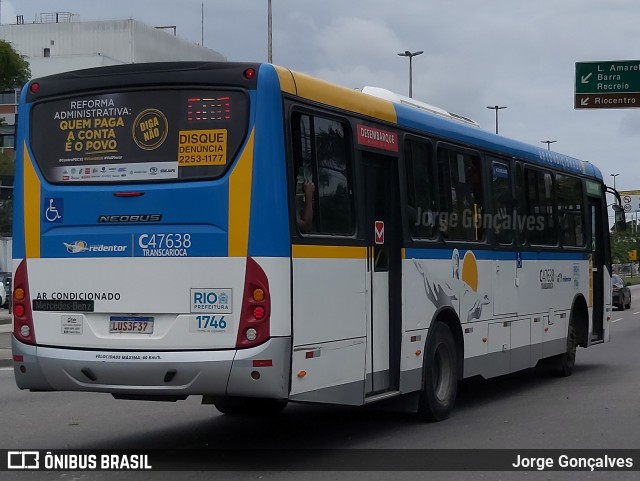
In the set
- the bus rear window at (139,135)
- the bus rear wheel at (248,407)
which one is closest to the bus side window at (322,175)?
the bus rear window at (139,135)

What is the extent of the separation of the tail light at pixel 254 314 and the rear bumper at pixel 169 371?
0.26 feet

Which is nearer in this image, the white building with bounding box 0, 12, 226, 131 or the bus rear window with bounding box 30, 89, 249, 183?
the bus rear window with bounding box 30, 89, 249, 183

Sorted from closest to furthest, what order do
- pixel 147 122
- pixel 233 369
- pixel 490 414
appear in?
pixel 233 369, pixel 147 122, pixel 490 414

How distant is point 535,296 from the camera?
14.9m

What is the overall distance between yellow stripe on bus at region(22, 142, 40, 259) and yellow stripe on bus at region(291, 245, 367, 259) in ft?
7.68

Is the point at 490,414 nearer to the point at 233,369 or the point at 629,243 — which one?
the point at 233,369

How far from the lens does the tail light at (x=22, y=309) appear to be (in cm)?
939

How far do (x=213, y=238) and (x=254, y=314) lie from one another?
72 cm

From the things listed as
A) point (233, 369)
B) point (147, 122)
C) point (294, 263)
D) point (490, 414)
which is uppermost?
point (147, 122)

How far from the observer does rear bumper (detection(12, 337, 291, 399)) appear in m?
8.54

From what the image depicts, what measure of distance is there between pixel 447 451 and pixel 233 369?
7.92 feet

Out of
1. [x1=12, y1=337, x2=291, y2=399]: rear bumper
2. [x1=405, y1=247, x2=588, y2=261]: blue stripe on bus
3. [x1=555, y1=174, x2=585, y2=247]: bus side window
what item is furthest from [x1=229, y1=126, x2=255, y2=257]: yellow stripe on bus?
[x1=555, y1=174, x2=585, y2=247]: bus side window

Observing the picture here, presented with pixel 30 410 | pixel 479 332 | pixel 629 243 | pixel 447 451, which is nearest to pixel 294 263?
pixel 447 451

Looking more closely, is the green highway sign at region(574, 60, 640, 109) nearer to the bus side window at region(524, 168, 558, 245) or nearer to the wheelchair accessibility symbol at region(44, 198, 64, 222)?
the bus side window at region(524, 168, 558, 245)
